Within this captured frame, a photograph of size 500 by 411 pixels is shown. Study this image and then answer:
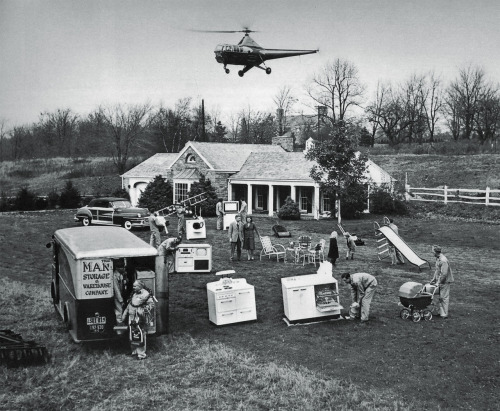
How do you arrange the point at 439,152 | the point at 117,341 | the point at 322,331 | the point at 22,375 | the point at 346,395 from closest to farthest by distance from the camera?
the point at 346,395 < the point at 22,375 < the point at 117,341 < the point at 322,331 < the point at 439,152

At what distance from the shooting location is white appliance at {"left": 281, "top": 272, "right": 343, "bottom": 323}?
40.0 ft

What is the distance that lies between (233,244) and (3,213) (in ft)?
76.0

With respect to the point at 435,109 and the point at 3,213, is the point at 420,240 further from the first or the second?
the point at 435,109

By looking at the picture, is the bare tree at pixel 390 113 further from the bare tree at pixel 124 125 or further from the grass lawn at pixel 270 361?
the grass lawn at pixel 270 361

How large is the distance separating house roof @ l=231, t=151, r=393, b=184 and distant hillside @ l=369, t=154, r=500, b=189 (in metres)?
9.77

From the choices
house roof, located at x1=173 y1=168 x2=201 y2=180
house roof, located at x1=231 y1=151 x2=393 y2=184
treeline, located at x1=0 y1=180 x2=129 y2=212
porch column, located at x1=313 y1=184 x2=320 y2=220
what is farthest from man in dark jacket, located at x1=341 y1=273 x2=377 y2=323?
treeline, located at x1=0 y1=180 x2=129 y2=212

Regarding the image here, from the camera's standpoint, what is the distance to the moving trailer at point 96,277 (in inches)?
398

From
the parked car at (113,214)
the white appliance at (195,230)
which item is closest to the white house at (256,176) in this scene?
the parked car at (113,214)

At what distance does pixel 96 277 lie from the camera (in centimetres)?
1019

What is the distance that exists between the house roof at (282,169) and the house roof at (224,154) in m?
0.93

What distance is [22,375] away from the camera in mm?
9133

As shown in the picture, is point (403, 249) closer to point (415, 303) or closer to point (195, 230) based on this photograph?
point (415, 303)

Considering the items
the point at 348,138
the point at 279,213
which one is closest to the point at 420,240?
the point at 348,138

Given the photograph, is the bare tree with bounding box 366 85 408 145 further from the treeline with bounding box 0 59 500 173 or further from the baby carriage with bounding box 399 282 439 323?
the baby carriage with bounding box 399 282 439 323
